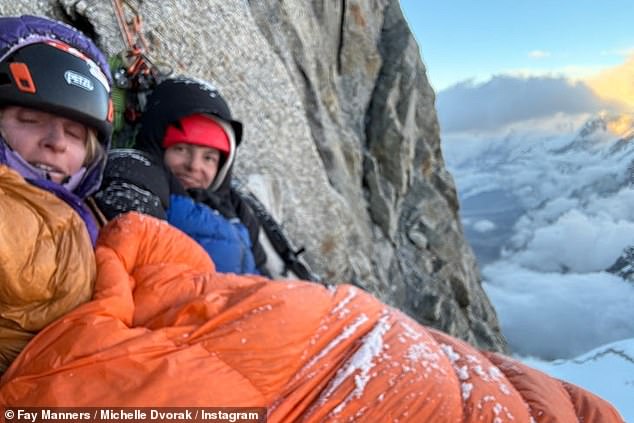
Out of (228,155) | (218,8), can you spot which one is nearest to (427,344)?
(228,155)

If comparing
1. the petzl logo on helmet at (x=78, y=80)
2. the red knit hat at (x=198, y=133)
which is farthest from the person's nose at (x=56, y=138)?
the red knit hat at (x=198, y=133)

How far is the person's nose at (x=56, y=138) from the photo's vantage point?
2.50 metres

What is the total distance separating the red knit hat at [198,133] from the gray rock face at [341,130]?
1583 mm

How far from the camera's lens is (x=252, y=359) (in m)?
1.85

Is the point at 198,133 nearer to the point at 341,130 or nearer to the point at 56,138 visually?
the point at 56,138

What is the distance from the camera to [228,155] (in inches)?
172

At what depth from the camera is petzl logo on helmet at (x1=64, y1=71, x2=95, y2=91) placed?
255 centimetres

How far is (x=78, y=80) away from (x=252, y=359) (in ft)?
6.00

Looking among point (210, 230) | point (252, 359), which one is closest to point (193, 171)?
point (210, 230)

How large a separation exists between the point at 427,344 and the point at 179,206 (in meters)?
2.26

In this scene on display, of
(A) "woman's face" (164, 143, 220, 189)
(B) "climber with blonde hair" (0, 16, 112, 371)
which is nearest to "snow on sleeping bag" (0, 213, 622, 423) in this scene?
(B) "climber with blonde hair" (0, 16, 112, 371)

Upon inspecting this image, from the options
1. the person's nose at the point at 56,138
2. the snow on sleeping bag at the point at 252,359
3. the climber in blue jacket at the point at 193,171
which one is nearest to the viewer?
the snow on sleeping bag at the point at 252,359

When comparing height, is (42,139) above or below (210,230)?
above

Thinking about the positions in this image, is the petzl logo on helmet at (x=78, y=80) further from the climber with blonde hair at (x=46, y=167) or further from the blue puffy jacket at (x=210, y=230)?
the blue puffy jacket at (x=210, y=230)
